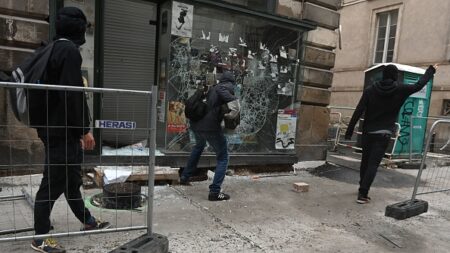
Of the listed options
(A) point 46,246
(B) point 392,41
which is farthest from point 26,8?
(B) point 392,41

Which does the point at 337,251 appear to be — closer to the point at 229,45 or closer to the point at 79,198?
the point at 79,198

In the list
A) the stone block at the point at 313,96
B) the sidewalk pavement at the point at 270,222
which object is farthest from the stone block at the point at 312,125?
the sidewalk pavement at the point at 270,222

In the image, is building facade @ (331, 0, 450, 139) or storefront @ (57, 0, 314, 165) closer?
storefront @ (57, 0, 314, 165)

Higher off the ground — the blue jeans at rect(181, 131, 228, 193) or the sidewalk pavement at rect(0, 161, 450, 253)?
the blue jeans at rect(181, 131, 228, 193)

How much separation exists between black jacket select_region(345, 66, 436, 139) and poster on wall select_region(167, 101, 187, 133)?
8.43ft

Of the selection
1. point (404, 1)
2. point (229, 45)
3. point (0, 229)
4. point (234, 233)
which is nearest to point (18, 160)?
point (0, 229)

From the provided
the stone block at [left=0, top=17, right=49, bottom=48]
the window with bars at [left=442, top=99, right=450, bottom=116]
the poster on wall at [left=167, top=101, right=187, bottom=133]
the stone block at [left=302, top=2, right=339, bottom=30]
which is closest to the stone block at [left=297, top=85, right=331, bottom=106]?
the stone block at [left=302, top=2, right=339, bottom=30]

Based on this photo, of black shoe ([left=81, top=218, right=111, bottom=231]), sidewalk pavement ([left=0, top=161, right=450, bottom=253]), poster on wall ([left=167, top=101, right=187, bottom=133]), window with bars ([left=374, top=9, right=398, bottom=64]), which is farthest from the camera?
window with bars ([left=374, top=9, right=398, bottom=64])

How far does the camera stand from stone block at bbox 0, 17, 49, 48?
4.90 m

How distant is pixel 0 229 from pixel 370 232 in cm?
373

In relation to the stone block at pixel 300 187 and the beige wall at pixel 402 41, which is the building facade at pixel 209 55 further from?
the beige wall at pixel 402 41

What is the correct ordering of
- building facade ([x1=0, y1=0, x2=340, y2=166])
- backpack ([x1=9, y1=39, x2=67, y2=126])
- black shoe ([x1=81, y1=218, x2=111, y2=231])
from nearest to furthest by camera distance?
1. backpack ([x1=9, y1=39, x2=67, y2=126])
2. black shoe ([x1=81, y1=218, x2=111, y2=231])
3. building facade ([x1=0, y1=0, x2=340, y2=166])

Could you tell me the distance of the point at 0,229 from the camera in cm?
353

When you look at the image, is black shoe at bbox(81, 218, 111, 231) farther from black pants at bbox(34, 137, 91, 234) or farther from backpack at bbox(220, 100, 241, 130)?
backpack at bbox(220, 100, 241, 130)
